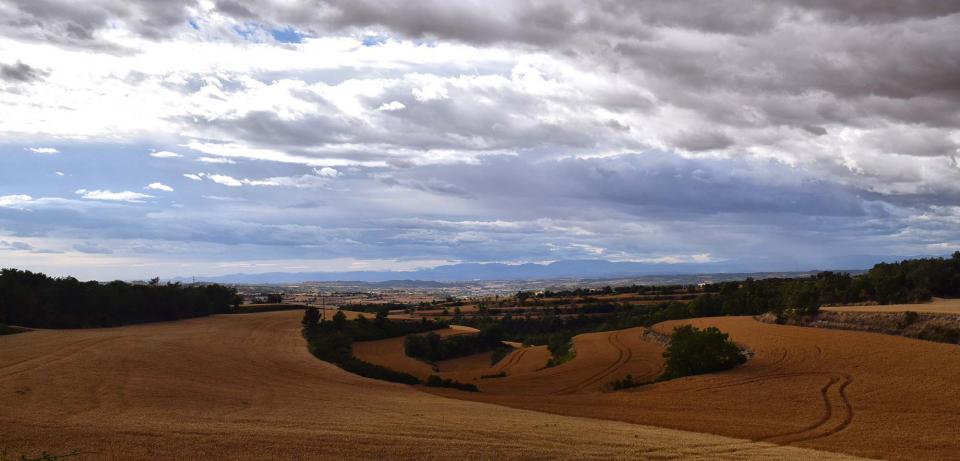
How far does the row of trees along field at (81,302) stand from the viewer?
7019 centimetres

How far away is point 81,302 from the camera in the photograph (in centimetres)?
7544

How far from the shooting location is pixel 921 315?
1495 inches

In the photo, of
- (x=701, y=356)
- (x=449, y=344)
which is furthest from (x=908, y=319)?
(x=449, y=344)

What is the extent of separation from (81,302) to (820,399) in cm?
7082

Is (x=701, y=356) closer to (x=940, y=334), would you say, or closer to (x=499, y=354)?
(x=940, y=334)

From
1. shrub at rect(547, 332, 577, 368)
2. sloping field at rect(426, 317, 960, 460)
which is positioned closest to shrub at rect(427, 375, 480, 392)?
sloping field at rect(426, 317, 960, 460)

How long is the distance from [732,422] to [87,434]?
19.4 meters

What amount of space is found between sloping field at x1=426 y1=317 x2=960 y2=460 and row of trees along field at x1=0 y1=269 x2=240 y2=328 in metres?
51.7

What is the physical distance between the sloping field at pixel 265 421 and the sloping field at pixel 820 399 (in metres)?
2.45

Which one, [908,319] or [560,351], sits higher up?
[908,319]

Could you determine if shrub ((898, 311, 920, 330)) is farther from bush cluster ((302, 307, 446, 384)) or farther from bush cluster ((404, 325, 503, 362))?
bush cluster ((404, 325, 503, 362))

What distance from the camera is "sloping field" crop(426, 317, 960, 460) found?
74.9ft

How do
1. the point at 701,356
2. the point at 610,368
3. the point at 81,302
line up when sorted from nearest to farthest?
1. the point at 701,356
2. the point at 610,368
3. the point at 81,302

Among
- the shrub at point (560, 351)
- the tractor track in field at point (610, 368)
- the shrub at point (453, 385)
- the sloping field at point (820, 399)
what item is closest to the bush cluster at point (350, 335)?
the shrub at point (453, 385)
